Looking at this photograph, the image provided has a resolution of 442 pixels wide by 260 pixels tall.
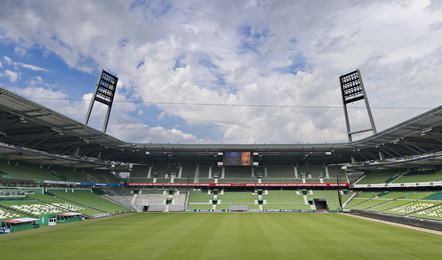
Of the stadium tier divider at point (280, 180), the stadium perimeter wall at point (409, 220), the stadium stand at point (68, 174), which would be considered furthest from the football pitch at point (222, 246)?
the stadium tier divider at point (280, 180)

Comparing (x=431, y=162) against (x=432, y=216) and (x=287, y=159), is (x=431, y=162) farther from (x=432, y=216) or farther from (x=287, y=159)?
(x=287, y=159)

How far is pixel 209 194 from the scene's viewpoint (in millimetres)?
59812

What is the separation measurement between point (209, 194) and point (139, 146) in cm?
2067

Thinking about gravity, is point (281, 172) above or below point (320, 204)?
above

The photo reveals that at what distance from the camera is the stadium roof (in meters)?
32.5

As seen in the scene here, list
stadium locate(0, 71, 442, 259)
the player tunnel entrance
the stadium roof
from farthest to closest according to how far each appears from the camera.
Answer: the player tunnel entrance, the stadium roof, stadium locate(0, 71, 442, 259)

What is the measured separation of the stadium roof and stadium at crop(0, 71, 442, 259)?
250 mm

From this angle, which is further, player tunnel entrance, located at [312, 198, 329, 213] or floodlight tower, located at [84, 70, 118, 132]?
player tunnel entrance, located at [312, 198, 329, 213]

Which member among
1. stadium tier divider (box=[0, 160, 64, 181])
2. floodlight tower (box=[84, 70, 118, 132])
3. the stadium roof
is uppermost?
floodlight tower (box=[84, 70, 118, 132])

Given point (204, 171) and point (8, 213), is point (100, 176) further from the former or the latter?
point (8, 213)

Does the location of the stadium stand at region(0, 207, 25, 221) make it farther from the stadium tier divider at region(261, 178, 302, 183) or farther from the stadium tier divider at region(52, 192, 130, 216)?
the stadium tier divider at region(261, 178, 302, 183)

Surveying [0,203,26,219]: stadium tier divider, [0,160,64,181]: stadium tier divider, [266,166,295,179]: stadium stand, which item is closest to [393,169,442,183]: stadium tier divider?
[266,166,295,179]: stadium stand

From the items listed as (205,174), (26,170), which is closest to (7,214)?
(26,170)

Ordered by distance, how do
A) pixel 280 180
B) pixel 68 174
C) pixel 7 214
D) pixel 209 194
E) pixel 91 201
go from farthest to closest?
pixel 280 180 < pixel 209 194 < pixel 68 174 < pixel 91 201 < pixel 7 214
